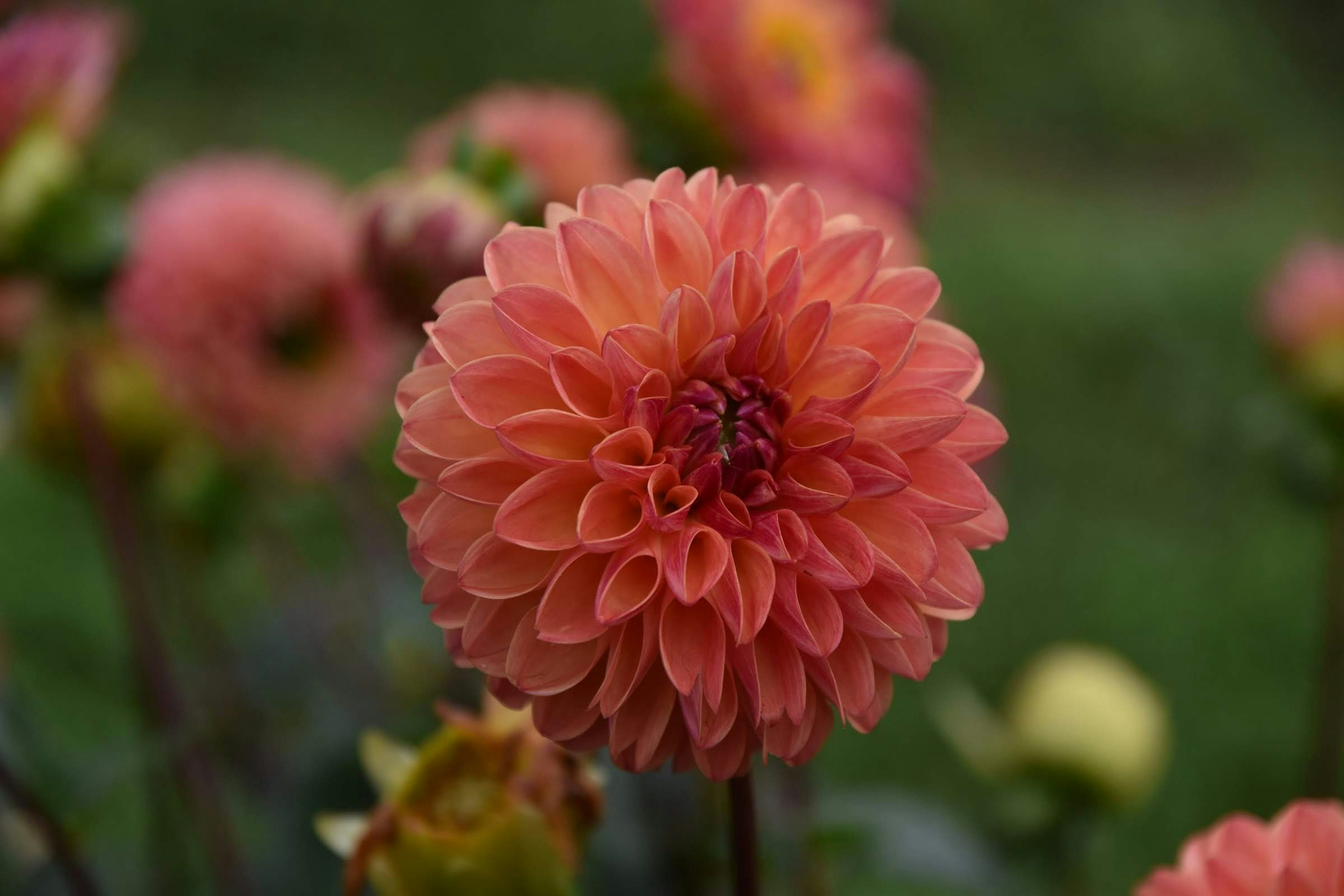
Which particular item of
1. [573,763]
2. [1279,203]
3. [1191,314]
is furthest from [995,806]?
[1279,203]

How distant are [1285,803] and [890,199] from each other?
565 mm

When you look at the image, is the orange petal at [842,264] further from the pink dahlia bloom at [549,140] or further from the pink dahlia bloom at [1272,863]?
the pink dahlia bloom at [549,140]

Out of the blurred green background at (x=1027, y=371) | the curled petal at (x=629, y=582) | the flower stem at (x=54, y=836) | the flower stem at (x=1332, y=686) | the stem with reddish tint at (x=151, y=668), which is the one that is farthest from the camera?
the blurred green background at (x=1027, y=371)

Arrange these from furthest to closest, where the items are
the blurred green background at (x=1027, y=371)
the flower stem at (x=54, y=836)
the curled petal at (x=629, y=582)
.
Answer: the blurred green background at (x=1027, y=371) < the flower stem at (x=54, y=836) < the curled petal at (x=629, y=582)

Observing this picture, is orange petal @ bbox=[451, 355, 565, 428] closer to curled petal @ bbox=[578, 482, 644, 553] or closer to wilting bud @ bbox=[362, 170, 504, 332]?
curled petal @ bbox=[578, 482, 644, 553]

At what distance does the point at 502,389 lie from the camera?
26 centimetres

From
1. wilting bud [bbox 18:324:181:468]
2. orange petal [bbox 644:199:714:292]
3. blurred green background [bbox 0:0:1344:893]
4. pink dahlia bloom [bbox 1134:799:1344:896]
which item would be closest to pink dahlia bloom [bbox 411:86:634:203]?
blurred green background [bbox 0:0:1344:893]

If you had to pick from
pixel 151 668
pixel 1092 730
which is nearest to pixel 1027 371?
pixel 1092 730

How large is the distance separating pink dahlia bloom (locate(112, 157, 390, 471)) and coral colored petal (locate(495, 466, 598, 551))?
30 centimetres

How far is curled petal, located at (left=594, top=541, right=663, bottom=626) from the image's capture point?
0.24m

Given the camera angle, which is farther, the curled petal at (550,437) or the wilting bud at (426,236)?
the wilting bud at (426,236)

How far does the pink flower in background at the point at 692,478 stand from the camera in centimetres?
25

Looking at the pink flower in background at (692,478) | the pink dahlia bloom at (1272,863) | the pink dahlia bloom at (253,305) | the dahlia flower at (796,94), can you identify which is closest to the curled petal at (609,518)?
the pink flower in background at (692,478)

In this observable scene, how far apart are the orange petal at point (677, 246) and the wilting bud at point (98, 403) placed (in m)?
0.39
